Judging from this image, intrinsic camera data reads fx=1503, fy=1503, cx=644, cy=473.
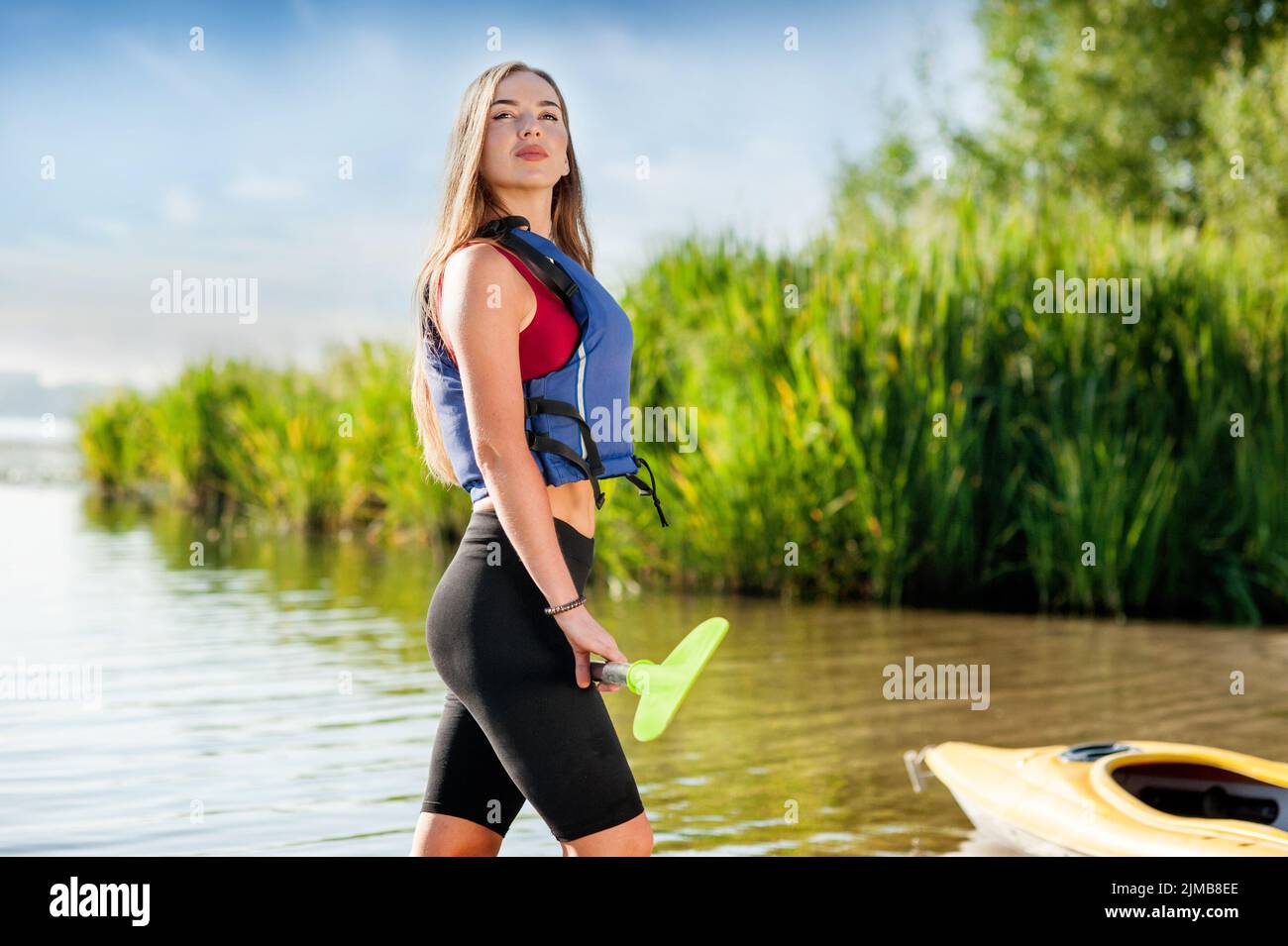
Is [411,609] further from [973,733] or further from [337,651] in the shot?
[973,733]

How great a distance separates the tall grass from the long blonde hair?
7877 mm

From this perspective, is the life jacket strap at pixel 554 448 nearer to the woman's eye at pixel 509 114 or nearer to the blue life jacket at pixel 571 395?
the blue life jacket at pixel 571 395

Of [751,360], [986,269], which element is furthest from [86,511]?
[986,269]

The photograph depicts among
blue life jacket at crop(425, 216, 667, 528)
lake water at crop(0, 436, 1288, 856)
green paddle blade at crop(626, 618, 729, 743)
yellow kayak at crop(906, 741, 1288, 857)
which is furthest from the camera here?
lake water at crop(0, 436, 1288, 856)

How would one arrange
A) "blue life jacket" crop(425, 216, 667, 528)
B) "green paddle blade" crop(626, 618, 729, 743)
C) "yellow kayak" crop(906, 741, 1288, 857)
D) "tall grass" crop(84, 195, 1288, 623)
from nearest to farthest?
"green paddle blade" crop(626, 618, 729, 743)
"blue life jacket" crop(425, 216, 667, 528)
"yellow kayak" crop(906, 741, 1288, 857)
"tall grass" crop(84, 195, 1288, 623)

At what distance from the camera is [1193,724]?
7.09m

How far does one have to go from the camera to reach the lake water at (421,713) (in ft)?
17.4

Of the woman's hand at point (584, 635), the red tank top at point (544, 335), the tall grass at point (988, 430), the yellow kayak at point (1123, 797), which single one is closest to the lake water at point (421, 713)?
the yellow kayak at point (1123, 797)

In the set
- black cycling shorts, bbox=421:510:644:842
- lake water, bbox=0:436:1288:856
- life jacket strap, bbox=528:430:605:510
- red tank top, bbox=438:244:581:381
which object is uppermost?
red tank top, bbox=438:244:581:381

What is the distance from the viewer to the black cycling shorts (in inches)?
93.8

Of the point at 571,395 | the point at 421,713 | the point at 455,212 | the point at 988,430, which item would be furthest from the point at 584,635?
the point at 988,430

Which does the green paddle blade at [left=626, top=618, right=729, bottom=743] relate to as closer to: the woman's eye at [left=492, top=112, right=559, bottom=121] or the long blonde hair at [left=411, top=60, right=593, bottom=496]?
the long blonde hair at [left=411, top=60, right=593, bottom=496]

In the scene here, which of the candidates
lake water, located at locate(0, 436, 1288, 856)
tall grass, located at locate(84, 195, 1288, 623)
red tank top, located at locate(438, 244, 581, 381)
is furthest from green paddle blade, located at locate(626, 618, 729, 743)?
tall grass, located at locate(84, 195, 1288, 623)

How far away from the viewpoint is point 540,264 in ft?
8.00
